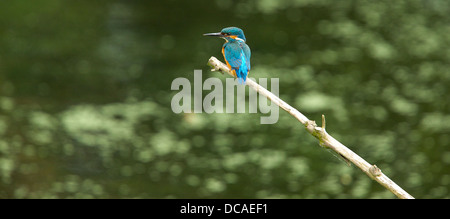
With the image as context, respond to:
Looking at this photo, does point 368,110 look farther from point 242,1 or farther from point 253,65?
point 242,1

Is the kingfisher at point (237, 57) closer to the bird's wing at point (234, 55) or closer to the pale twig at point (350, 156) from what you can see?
the bird's wing at point (234, 55)

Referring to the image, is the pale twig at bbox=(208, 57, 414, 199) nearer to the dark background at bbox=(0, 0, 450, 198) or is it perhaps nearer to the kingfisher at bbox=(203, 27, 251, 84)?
the kingfisher at bbox=(203, 27, 251, 84)

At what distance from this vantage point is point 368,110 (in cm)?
370

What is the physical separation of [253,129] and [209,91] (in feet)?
1.78

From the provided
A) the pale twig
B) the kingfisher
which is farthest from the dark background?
the pale twig

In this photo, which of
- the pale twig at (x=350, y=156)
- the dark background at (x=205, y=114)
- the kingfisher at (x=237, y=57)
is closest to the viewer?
the pale twig at (x=350, y=156)

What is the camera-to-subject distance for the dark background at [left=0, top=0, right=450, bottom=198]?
3217mm

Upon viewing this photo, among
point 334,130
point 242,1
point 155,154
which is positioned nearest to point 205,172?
point 155,154

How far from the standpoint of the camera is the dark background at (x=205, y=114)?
3.22m

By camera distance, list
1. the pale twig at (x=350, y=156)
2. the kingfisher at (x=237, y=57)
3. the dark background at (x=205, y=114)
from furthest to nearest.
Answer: the dark background at (x=205, y=114)
the kingfisher at (x=237, y=57)
the pale twig at (x=350, y=156)

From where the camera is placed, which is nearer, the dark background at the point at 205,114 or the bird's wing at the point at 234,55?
the bird's wing at the point at 234,55

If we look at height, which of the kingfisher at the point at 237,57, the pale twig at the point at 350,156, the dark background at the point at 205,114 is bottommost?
the pale twig at the point at 350,156

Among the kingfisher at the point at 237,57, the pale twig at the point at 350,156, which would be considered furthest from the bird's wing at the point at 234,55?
the pale twig at the point at 350,156

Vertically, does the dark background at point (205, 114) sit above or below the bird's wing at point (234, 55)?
above
